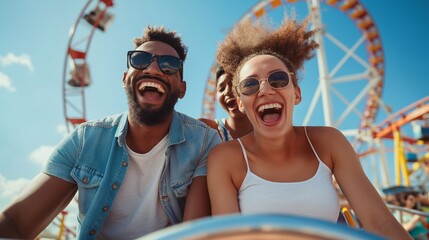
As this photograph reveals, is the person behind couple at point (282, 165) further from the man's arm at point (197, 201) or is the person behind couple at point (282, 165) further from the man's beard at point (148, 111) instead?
the man's beard at point (148, 111)

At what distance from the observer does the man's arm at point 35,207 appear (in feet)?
4.93

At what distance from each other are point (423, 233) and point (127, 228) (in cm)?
315

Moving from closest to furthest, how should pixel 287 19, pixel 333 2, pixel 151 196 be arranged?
pixel 151 196 < pixel 287 19 < pixel 333 2

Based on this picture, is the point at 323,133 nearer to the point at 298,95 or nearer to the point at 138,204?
the point at 298,95

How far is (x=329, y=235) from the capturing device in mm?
468

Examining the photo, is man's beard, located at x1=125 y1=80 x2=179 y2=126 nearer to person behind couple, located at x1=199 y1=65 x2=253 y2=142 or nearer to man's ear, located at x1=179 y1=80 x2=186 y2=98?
man's ear, located at x1=179 y1=80 x2=186 y2=98

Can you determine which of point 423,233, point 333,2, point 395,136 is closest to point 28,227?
point 423,233

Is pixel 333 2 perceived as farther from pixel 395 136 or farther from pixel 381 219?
pixel 381 219

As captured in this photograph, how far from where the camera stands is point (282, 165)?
1579 millimetres

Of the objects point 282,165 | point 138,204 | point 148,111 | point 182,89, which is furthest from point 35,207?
point 282,165

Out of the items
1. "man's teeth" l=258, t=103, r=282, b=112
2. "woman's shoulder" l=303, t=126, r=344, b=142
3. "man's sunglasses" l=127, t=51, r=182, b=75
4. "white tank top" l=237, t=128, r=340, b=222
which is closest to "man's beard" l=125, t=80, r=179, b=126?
"man's sunglasses" l=127, t=51, r=182, b=75

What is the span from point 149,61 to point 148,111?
30cm

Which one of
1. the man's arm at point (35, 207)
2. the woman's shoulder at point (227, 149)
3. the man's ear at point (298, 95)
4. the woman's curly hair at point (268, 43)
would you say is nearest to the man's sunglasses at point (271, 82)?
the man's ear at point (298, 95)

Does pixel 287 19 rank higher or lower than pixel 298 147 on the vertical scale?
higher
